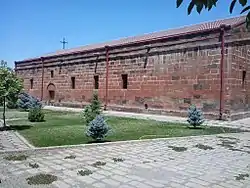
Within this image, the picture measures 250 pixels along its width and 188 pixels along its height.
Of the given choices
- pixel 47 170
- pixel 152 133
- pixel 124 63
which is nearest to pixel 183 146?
pixel 152 133

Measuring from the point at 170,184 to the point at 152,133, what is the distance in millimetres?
5540

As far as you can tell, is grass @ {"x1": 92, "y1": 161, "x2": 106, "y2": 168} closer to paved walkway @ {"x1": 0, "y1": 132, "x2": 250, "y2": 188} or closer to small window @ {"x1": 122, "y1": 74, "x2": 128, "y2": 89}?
paved walkway @ {"x1": 0, "y1": 132, "x2": 250, "y2": 188}

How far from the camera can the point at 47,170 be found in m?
5.45

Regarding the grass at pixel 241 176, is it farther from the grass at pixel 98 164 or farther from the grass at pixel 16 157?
the grass at pixel 16 157

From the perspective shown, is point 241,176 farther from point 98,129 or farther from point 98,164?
point 98,129

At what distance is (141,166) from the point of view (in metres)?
5.90

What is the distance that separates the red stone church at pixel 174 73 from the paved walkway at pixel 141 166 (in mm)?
7555

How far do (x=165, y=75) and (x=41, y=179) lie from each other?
13.9 meters

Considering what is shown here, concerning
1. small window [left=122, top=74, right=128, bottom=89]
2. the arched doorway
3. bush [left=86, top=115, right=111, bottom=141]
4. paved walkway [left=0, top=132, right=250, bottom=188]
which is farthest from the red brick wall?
bush [left=86, top=115, right=111, bottom=141]

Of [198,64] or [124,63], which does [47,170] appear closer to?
[198,64]

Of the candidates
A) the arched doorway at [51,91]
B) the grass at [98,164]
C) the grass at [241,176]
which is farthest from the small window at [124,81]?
the grass at [241,176]

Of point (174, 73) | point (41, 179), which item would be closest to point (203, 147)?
point (41, 179)

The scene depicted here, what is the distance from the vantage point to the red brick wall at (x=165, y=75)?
15.5 metres

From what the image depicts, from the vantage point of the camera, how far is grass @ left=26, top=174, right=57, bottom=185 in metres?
4.74
